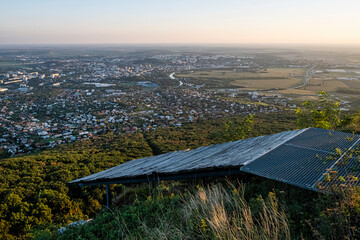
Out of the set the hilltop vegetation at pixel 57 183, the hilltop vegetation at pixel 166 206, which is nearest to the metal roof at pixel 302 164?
the hilltop vegetation at pixel 166 206

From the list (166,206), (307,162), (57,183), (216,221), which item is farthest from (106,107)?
(216,221)

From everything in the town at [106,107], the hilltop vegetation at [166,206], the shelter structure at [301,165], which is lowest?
the town at [106,107]

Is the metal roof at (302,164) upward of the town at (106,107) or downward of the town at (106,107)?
upward

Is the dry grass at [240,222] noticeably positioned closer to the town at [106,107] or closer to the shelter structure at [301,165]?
the shelter structure at [301,165]

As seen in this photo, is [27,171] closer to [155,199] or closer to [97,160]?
[97,160]

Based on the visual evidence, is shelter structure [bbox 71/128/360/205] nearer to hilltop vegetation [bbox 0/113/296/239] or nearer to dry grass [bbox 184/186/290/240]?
dry grass [bbox 184/186/290/240]

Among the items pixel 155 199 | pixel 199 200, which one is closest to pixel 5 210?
pixel 155 199

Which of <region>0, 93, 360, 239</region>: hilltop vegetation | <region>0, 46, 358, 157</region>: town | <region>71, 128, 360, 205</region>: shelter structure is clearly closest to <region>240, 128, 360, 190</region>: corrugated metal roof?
<region>71, 128, 360, 205</region>: shelter structure

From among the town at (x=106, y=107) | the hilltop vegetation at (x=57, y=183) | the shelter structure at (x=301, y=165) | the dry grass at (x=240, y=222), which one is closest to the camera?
the dry grass at (x=240, y=222)
